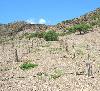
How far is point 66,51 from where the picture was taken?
31562mm

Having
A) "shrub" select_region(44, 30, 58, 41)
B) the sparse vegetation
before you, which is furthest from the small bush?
"shrub" select_region(44, 30, 58, 41)

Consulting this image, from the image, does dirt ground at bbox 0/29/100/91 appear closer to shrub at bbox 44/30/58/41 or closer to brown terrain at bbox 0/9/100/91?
brown terrain at bbox 0/9/100/91

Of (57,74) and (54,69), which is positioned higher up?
(54,69)

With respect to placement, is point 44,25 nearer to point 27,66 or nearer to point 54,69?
point 27,66

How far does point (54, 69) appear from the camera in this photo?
2405 cm

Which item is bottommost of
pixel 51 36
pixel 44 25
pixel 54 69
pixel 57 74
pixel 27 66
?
pixel 57 74

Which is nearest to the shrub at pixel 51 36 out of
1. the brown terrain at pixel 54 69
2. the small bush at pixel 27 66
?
the brown terrain at pixel 54 69

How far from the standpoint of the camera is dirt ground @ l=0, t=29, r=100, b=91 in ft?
65.1

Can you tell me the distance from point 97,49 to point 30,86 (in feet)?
47.2

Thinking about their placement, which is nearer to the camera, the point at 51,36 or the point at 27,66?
the point at 27,66

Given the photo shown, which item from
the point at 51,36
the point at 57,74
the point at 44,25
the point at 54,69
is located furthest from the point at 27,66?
the point at 44,25

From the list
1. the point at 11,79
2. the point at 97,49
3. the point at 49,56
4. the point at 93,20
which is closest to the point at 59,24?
the point at 93,20

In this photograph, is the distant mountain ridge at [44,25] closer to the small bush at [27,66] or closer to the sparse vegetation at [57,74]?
the small bush at [27,66]

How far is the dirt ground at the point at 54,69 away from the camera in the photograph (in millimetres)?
19852
